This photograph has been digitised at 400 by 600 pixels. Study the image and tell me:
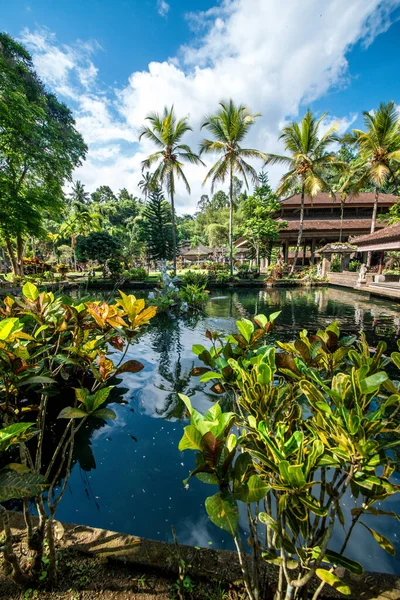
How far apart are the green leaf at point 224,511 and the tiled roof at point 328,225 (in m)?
24.3

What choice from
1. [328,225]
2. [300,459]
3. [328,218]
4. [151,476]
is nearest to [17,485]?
[300,459]

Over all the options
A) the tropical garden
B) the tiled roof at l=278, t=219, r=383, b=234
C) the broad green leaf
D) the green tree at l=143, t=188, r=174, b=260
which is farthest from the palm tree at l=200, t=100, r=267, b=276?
the broad green leaf

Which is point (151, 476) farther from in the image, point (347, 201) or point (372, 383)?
point (347, 201)

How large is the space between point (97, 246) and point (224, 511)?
22.8 meters

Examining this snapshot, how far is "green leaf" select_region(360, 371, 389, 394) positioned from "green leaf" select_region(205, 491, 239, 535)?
50 cm

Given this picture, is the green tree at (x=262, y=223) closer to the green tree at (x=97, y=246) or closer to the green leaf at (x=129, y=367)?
the green tree at (x=97, y=246)

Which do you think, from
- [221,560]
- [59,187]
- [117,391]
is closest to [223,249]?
[59,187]

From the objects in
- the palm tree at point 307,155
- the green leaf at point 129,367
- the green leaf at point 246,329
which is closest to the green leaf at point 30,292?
the green leaf at point 129,367

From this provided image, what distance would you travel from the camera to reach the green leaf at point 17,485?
80 centimetres

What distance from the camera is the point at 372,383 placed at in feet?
2.58

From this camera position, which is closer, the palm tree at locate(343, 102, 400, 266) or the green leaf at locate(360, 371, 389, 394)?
the green leaf at locate(360, 371, 389, 394)

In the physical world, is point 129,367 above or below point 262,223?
below

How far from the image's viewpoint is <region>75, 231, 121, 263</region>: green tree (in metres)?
21.4

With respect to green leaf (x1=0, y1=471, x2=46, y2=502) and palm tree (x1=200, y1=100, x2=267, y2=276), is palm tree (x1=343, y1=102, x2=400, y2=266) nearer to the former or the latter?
palm tree (x1=200, y1=100, x2=267, y2=276)
